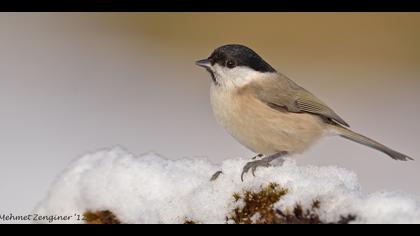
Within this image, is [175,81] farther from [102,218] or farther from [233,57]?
[102,218]

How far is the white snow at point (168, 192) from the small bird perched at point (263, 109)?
1122mm

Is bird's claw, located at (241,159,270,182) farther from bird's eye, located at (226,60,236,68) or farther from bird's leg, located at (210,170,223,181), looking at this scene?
bird's eye, located at (226,60,236,68)

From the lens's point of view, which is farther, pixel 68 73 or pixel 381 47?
pixel 381 47

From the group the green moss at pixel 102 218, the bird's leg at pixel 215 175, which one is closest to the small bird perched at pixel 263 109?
the bird's leg at pixel 215 175

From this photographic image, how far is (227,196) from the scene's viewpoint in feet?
8.79

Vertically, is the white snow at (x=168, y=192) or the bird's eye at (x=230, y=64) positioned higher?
the bird's eye at (x=230, y=64)

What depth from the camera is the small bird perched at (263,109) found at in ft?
13.2

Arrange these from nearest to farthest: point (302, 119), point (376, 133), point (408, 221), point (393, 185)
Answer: point (408, 221), point (302, 119), point (393, 185), point (376, 133)

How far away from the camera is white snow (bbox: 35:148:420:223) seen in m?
2.46

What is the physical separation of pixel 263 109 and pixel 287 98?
0.30m

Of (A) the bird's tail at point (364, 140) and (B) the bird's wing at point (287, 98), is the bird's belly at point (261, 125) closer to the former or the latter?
(B) the bird's wing at point (287, 98)

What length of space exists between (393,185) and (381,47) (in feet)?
13.0
